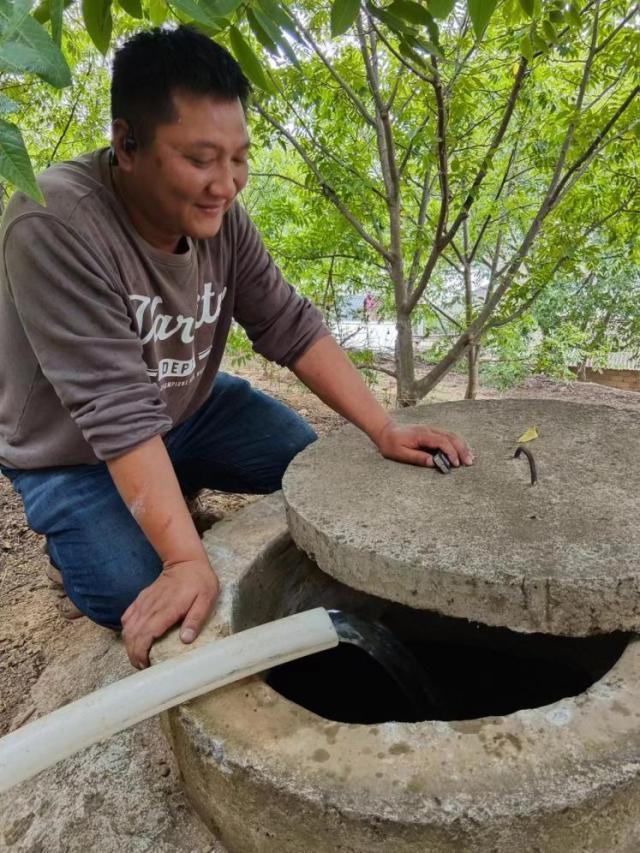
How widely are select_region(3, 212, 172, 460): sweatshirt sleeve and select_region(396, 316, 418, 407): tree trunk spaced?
2.49 meters

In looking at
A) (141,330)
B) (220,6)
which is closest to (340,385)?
(141,330)

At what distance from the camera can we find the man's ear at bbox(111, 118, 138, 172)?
5.18ft

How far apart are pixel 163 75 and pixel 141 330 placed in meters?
0.66

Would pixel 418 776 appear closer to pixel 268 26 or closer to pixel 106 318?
pixel 106 318

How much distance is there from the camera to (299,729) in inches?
44.8

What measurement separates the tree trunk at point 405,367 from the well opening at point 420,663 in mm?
1858

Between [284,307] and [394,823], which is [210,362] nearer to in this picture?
[284,307]

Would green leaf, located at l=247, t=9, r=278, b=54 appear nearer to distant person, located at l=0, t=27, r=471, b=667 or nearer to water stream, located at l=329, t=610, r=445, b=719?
distant person, located at l=0, t=27, r=471, b=667

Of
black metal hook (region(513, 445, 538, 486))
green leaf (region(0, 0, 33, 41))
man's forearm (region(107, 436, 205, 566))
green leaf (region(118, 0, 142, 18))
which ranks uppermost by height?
green leaf (region(118, 0, 142, 18))

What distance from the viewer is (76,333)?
1.54 meters

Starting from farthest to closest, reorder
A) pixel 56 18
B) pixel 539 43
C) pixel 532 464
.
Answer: pixel 539 43 < pixel 532 464 < pixel 56 18

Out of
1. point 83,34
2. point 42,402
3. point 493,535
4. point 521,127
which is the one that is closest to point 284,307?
point 42,402

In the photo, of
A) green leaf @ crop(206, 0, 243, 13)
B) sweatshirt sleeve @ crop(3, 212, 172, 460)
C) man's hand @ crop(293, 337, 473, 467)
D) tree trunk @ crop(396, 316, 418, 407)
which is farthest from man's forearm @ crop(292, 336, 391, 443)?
tree trunk @ crop(396, 316, 418, 407)

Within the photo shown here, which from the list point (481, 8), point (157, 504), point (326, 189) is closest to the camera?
point (481, 8)
